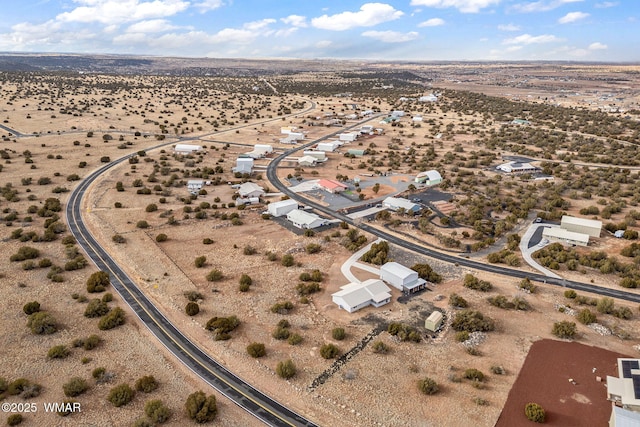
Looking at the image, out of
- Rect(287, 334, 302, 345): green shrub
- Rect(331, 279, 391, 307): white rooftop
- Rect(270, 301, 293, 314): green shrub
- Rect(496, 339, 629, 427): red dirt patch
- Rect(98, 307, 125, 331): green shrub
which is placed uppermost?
Rect(331, 279, 391, 307): white rooftop

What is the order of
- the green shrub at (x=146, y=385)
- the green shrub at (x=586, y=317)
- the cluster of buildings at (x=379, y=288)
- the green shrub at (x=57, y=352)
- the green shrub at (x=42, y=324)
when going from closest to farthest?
the green shrub at (x=146, y=385)
the green shrub at (x=57, y=352)
the green shrub at (x=42, y=324)
the green shrub at (x=586, y=317)
the cluster of buildings at (x=379, y=288)

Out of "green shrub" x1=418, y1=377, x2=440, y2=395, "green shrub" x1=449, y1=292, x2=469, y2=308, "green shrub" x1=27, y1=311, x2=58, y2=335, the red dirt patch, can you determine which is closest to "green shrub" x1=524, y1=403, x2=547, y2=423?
the red dirt patch

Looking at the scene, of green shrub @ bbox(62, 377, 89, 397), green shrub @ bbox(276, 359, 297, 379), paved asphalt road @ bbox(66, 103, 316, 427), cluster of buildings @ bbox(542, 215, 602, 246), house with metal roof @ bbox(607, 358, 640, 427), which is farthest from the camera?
cluster of buildings @ bbox(542, 215, 602, 246)

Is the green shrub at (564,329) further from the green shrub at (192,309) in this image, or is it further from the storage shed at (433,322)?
the green shrub at (192,309)

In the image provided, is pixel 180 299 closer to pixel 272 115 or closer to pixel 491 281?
pixel 491 281

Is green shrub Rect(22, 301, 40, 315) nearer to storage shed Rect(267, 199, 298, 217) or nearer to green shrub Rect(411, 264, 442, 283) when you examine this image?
storage shed Rect(267, 199, 298, 217)

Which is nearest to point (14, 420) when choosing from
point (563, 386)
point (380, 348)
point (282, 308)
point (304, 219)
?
point (282, 308)

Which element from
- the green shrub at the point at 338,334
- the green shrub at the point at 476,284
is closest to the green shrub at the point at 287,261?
the green shrub at the point at 338,334
